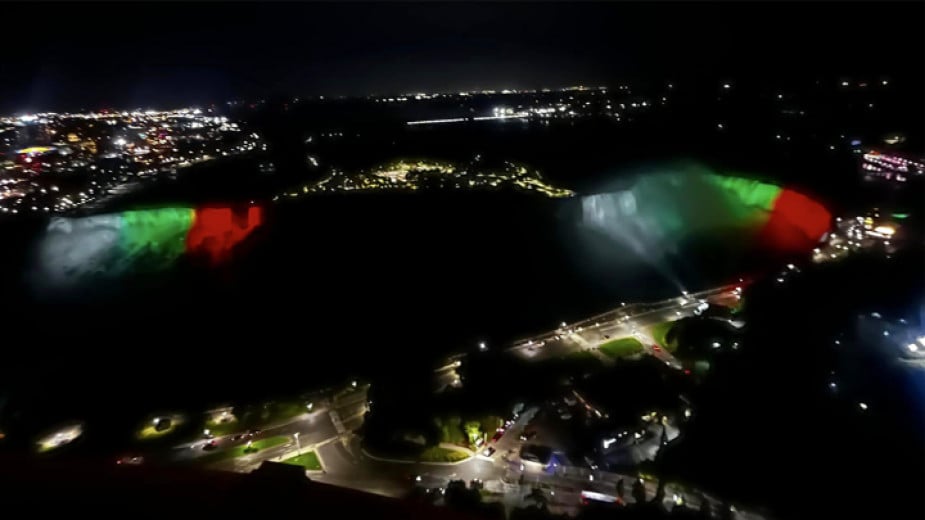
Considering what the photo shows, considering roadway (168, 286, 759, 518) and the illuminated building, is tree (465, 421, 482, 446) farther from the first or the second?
the illuminated building

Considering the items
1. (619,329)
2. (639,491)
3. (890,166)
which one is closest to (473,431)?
(639,491)

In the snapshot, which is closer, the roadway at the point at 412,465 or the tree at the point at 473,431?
the roadway at the point at 412,465

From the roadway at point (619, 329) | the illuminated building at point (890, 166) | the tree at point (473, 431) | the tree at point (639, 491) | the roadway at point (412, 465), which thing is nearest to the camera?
the tree at point (639, 491)

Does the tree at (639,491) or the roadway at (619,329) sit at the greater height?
the tree at (639,491)

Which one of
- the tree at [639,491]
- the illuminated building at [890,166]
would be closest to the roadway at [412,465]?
the tree at [639,491]

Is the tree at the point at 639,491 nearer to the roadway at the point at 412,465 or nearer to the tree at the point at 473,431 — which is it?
the roadway at the point at 412,465

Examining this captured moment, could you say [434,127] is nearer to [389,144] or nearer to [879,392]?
[389,144]

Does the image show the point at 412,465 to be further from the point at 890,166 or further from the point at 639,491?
the point at 890,166

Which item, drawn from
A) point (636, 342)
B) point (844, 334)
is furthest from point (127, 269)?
point (844, 334)

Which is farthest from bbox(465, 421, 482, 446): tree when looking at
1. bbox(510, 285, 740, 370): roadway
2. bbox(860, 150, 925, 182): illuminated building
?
bbox(860, 150, 925, 182): illuminated building

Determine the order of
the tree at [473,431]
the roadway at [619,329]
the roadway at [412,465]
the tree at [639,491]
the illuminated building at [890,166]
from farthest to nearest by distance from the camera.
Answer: the illuminated building at [890,166] < the roadway at [619,329] < the tree at [473,431] < the roadway at [412,465] < the tree at [639,491]

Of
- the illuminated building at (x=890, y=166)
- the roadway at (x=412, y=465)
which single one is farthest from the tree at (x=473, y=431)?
the illuminated building at (x=890, y=166)
